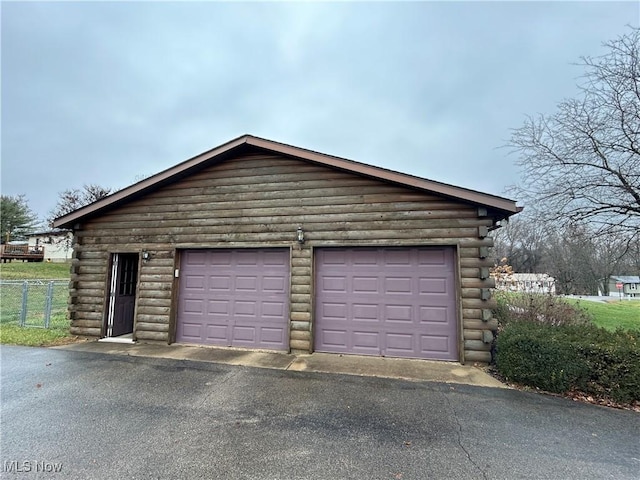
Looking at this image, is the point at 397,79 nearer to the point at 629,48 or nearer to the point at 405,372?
the point at 629,48

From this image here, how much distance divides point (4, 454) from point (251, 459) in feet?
7.59

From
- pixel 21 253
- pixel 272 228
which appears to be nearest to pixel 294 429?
pixel 272 228

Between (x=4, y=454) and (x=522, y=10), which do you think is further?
(x=522, y=10)

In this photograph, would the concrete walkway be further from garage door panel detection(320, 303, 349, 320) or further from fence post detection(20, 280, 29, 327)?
fence post detection(20, 280, 29, 327)

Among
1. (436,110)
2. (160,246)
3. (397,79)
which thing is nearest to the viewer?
(160,246)

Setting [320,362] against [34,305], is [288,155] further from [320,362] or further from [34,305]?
[34,305]

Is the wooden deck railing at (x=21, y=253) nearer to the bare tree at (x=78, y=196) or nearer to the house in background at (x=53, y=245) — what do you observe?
the house in background at (x=53, y=245)

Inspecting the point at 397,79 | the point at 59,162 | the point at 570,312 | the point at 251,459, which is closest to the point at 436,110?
the point at 397,79

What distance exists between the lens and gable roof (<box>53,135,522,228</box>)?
5.66m

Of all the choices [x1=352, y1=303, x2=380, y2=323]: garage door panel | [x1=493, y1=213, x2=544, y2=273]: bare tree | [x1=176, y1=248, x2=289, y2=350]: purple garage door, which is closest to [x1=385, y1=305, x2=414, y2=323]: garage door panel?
[x1=352, y1=303, x2=380, y2=323]: garage door panel

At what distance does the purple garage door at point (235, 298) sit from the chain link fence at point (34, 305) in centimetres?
458

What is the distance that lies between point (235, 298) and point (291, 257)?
1.66 metres

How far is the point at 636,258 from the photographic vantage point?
771 centimetres

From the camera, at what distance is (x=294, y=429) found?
11.0 feet
